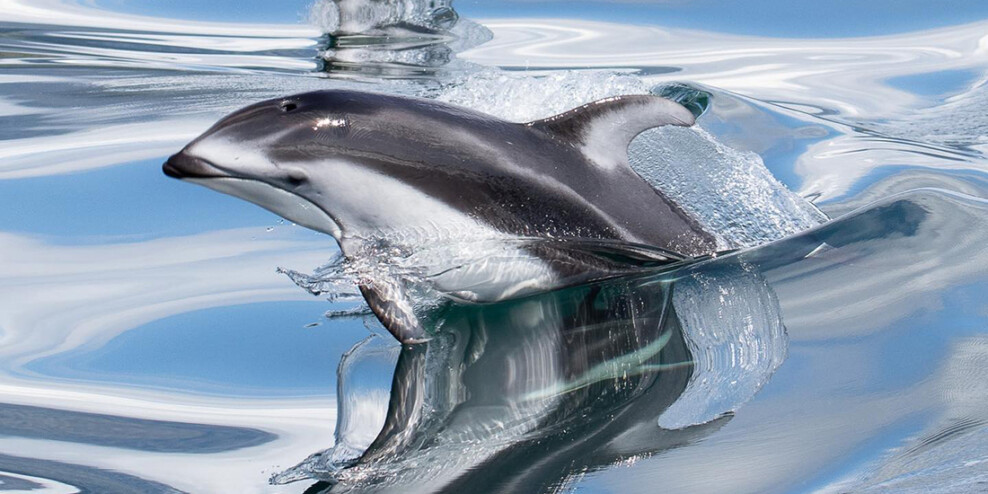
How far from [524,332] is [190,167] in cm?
116

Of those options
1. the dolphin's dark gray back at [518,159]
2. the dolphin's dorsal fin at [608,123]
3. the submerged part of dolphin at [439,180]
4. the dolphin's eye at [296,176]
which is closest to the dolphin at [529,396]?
the submerged part of dolphin at [439,180]

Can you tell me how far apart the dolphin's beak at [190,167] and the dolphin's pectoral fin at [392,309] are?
22.4 inches

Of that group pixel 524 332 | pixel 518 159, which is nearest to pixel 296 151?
pixel 518 159

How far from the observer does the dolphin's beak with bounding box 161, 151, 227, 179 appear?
3387mm

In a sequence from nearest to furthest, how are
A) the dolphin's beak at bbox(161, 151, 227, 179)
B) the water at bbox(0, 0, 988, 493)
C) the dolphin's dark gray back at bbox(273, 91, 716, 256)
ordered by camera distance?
1. the water at bbox(0, 0, 988, 493)
2. the dolphin's beak at bbox(161, 151, 227, 179)
3. the dolphin's dark gray back at bbox(273, 91, 716, 256)

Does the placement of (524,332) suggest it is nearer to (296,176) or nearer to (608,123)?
(608,123)

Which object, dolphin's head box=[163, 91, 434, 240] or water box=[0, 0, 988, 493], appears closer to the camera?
water box=[0, 0, 988, 493]

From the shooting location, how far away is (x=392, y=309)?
351cm

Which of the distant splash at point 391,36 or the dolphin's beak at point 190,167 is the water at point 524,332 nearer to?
the dolphin's beak at point 190,167

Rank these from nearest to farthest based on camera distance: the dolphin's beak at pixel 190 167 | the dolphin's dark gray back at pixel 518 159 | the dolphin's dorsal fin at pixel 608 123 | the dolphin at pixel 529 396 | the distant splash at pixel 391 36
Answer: the dolphin at pixel 529 396 < the dolphin's beak at pixel 190 167 < the dolphin's dark gray back at pixel 518 159 < the dolphin's dorsal fin at pixel 608 123 < the distant splash at pixel 391 36

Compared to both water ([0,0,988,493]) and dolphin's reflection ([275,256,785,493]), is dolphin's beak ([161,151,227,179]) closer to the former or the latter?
water ([0,0,988,493])

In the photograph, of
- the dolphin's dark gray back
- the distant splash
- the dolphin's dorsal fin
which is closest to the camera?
the dolphin's dark gray back

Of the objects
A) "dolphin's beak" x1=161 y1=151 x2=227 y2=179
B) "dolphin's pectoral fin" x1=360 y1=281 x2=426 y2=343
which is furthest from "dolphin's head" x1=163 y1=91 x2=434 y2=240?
"dolphin's pectoral fin" x1=360 y1=281 x2=426 y2=343

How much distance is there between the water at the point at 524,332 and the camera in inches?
114
